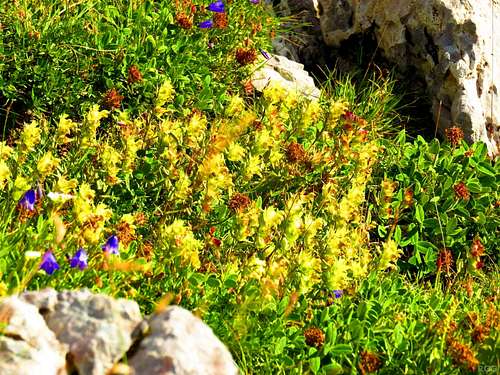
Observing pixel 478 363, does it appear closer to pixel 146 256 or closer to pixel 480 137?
pixel 146 256

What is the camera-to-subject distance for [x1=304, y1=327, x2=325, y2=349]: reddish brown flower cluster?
9.88 feet

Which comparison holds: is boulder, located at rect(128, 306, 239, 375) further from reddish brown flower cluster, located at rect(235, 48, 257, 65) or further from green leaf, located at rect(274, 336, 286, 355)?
reddish brown flower cluster, located at rect(235, 48, 257, 65)

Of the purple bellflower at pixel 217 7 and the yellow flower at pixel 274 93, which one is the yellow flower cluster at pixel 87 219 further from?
the purple bellflower at pixel 217 7

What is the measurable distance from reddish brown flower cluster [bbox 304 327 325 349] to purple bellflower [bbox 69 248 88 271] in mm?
958

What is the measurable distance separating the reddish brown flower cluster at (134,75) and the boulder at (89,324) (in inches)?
101

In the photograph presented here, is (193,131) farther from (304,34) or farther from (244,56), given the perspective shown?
(304,34)

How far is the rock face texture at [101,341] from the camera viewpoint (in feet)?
6.10

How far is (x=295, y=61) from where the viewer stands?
6.34 m

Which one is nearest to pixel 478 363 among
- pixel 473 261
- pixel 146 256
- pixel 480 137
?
pixel 473 261

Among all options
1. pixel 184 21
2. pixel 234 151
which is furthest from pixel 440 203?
pixel 184 21

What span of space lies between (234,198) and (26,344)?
2.05 meters

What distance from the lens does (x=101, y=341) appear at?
1922 mm

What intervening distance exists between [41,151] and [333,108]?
1.66 meters

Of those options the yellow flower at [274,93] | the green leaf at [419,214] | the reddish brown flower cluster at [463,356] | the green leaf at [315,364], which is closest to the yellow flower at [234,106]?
the yellow flower at [274,93]
